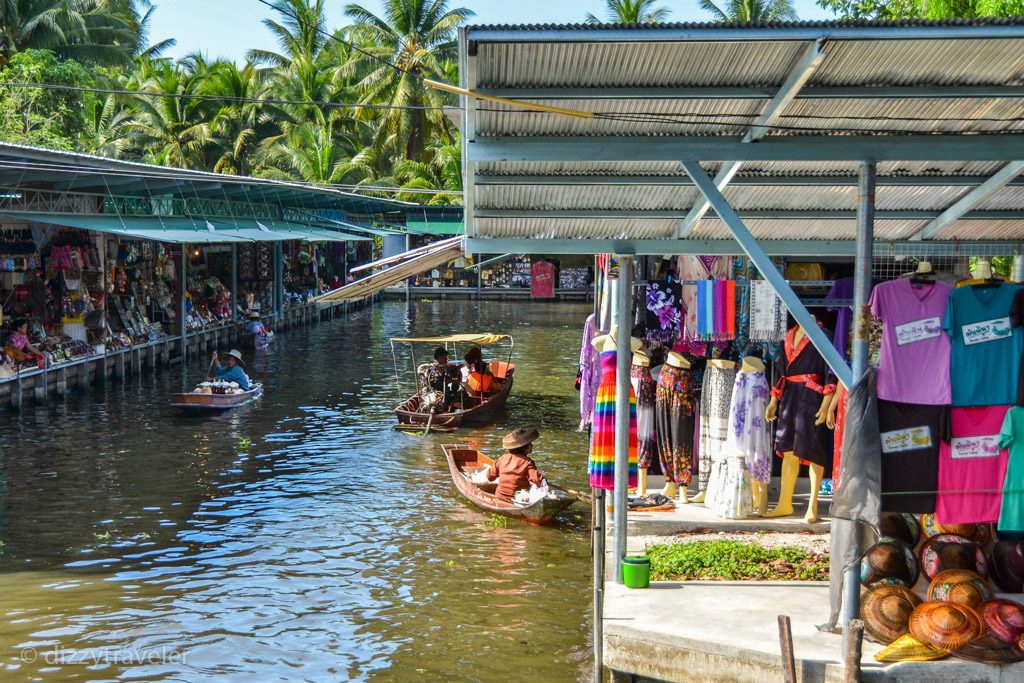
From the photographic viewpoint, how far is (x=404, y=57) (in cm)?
4422

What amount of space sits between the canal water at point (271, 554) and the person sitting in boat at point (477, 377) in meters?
0.78

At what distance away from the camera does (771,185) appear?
768cm

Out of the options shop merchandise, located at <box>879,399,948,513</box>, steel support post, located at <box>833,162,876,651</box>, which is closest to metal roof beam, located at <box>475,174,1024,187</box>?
steel support post, located at <box>833,162,876,651</box>

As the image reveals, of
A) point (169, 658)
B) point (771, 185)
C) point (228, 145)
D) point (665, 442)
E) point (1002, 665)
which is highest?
point (228, 145)

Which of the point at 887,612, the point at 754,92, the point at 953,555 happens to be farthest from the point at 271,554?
the point at 754,92

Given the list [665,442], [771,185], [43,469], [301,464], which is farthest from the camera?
[301,464]

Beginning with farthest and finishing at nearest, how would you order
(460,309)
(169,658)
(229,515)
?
(460,309) < (229,515) < (169,658)

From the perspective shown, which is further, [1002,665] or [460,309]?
[460,309]

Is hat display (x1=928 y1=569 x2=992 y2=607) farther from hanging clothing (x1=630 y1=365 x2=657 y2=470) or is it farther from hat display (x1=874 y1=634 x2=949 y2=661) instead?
hanging clothing (x1=630 y1=365 x2=657 y2=470)

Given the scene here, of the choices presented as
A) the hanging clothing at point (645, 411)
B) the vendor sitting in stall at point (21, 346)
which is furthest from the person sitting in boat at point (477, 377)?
the hanging clothing at point (645, 411)

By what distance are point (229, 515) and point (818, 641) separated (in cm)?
896

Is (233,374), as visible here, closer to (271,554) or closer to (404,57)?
(271,554)

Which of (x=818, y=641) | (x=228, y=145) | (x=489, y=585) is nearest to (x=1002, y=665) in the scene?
(x=818, y=641)

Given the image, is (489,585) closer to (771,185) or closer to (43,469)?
(771,185)
